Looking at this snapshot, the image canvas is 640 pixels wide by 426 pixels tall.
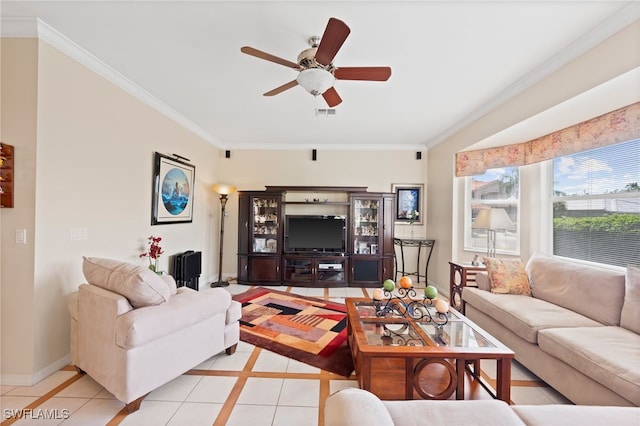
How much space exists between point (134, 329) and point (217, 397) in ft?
2.50

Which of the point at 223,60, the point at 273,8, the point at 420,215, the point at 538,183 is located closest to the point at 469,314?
the point at 538,183

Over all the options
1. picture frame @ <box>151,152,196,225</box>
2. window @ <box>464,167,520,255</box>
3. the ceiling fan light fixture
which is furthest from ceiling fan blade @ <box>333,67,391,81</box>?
window @ <box>464,167,520,255</box>

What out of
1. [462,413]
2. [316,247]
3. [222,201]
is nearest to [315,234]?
[316,247]

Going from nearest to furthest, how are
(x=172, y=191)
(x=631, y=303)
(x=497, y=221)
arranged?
1. (x=631, y=303)
2. (x=497, y=221)
3. (x=172, y=191)

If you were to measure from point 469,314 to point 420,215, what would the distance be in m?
2.30

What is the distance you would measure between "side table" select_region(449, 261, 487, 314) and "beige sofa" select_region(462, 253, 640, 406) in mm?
421

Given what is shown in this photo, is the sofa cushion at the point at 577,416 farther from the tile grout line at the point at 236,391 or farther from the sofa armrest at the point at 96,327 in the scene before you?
the sofa armrest at the point at 96,327

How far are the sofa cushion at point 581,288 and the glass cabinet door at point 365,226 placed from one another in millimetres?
2297

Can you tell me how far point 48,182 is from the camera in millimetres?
1971

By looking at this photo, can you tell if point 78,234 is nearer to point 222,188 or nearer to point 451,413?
point 222,188

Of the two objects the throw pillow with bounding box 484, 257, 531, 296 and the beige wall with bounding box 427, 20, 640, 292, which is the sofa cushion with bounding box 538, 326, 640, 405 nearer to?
the throw pillow with bounding box 484, 257, 531, 296

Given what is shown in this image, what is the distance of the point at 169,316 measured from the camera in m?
1.74

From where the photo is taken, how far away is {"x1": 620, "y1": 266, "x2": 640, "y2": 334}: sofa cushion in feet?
6.08

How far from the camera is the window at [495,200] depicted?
354 cm
